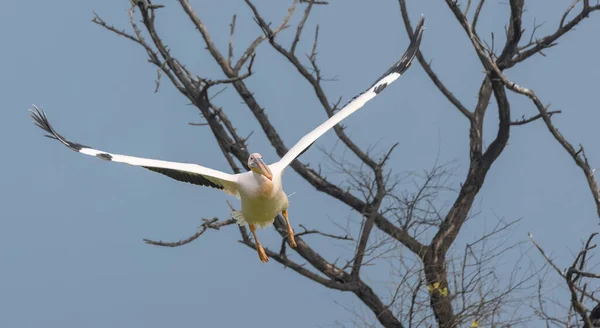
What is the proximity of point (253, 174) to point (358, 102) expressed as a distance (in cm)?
161

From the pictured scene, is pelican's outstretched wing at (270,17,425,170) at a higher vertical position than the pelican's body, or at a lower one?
higher

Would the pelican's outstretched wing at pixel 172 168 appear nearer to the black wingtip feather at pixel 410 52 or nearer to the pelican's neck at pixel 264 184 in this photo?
the pelican's neck at pixel 264 184

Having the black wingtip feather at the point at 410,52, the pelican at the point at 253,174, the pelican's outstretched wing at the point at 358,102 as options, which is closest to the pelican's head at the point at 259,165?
the pelican at the point at 253,174

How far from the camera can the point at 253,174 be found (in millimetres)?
9672

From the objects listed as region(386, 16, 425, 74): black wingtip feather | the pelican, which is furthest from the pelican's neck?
region(386, 16, 425, 74): black wingtip feather

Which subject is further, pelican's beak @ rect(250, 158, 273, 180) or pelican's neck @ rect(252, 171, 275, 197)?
pelican's neck @ rect(252, 171, 275, 197)

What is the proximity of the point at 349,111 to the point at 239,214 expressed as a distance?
159 centimetres

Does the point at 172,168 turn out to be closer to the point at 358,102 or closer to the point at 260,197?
the point at 260,197

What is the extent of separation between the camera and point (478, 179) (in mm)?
13797

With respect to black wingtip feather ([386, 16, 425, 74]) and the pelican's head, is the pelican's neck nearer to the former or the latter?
the pelican's head

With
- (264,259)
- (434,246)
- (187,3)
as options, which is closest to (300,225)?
(264,259)

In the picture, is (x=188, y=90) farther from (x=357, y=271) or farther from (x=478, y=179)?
(x=478, y=179)

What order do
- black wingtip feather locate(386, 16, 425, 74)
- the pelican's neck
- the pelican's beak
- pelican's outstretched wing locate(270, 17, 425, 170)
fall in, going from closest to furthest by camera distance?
the pelican's beak → the pelican's neck → pelican's outstretched wing locate(270, 17, 425, 170) → black wingtip feather locate(386, 16, 425, 74)

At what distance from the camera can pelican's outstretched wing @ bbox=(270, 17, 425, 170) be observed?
995 cm
